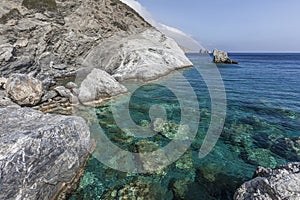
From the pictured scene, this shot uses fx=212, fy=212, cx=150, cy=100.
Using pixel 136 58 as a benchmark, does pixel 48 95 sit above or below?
below

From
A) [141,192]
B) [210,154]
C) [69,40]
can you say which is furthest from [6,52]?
[210,154]

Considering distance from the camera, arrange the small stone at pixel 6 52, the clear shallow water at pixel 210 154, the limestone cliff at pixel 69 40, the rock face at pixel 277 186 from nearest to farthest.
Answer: the rock face at pixel 277 186 < the clear shallow water at pixel 210 154 < the small stone at pixel 6 52 < the limestone cliff at pixel 69 40

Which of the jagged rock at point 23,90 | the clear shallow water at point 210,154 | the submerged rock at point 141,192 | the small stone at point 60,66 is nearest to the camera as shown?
the submerged rock at point 141,192

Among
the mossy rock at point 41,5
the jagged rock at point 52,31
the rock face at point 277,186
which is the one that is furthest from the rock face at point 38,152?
the mossy rock at point 41,5

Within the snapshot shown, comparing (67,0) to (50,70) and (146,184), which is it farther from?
(146,184)

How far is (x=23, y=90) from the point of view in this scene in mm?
15531

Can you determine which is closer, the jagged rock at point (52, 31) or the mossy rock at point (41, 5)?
the jagged rock at point (52, 31)

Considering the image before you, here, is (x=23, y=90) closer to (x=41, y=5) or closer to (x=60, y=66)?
(x=60, y=66)

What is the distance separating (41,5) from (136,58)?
16.3 meters

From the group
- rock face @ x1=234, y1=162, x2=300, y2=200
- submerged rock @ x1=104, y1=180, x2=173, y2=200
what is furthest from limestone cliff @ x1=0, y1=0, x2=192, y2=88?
rock face @ x1=234, y1=162, x2=300, y2=200

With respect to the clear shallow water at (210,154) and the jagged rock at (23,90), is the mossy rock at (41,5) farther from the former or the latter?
the clear shallow water at (210,154)

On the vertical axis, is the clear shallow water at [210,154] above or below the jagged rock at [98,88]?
below

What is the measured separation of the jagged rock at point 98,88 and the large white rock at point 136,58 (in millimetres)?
6427

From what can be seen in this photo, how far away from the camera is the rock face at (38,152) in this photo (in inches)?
235
